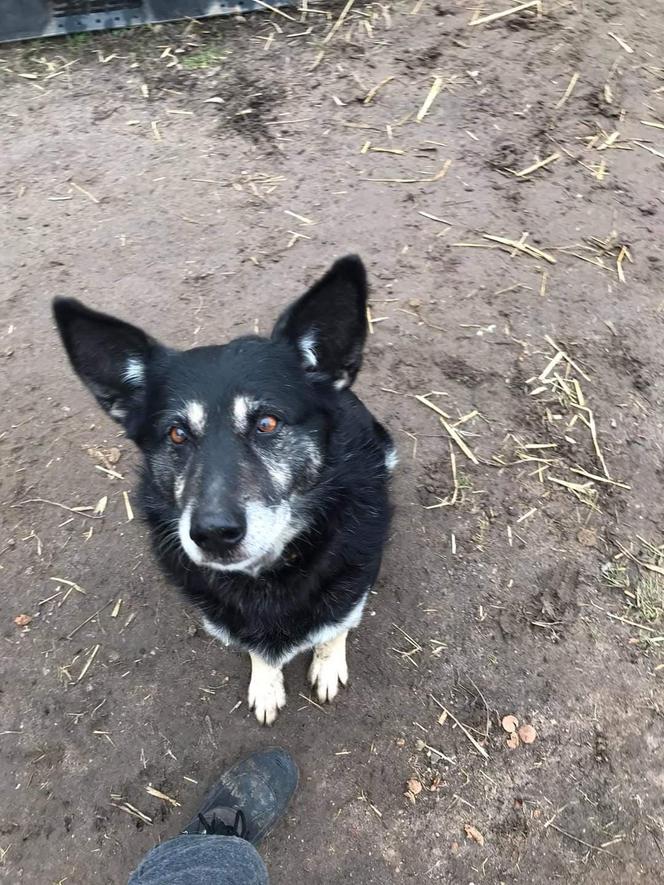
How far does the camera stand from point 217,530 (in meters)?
1.90

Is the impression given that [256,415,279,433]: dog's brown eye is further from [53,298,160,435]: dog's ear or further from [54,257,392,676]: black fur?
[53,298,160,435]: dog's ear

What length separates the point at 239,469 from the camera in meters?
2.04

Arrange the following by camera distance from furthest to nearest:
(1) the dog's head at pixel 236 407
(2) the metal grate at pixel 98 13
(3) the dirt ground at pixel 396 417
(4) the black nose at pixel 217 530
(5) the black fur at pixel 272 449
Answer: (2) the metal grate at pixel 98 13
(3) the dirt ground at pixel 396 417
(5) the black fur at pixel 272 449
(1) the dog's head at pixel 236 407
(4) the black nose at pixel 217 530

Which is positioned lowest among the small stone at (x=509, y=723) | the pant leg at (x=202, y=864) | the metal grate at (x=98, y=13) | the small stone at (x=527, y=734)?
the small stone at (x=527, y=734)

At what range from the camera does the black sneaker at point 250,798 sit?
2.60 meters

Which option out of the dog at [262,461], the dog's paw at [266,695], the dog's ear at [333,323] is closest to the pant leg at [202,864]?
the dog's paw at [266,695]

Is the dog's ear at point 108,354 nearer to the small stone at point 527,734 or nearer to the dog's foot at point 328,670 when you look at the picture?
the dog's foot at point 328,670

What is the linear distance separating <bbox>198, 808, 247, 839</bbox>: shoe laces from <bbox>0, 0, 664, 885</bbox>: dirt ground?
5.5 inches

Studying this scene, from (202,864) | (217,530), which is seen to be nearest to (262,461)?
(217,530)

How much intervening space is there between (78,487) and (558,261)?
134 inches

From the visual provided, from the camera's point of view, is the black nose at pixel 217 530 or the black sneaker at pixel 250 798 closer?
the black nose at pixel 217 530

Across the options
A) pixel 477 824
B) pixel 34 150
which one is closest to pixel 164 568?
pixel 477 824

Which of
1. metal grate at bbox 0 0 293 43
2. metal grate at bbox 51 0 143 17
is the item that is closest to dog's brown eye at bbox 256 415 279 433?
metal grate at bbox 0 0 293 43

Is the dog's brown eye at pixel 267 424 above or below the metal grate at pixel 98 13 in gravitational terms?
below
